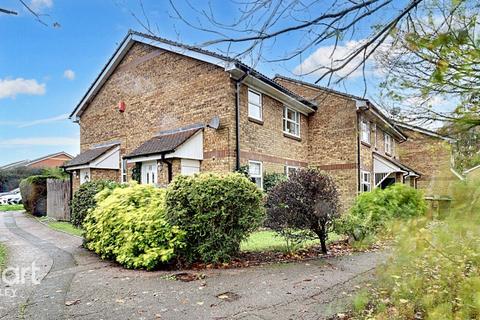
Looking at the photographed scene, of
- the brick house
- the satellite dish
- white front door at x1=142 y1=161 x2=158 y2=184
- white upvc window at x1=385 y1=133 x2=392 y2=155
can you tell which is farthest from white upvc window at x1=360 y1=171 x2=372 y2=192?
white front door at x1=142 y1=161 x2=158 y2=184

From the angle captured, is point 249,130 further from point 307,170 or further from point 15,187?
point 15,187

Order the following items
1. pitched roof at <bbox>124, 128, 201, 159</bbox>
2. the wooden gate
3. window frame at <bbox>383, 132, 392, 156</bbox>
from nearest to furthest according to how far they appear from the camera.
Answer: pitched roof at <bbox>124, 128, 201, 159</bbox>
the wooden gate
window frame at <bbox>383, 132, 392, 156</bbox>

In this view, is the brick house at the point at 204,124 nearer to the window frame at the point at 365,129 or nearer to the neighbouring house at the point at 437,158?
the window frame at the point at 365,129

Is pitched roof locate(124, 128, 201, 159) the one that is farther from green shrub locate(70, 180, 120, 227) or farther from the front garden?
the front garden

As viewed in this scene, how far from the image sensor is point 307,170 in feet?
26.3

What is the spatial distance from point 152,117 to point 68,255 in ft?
30.3

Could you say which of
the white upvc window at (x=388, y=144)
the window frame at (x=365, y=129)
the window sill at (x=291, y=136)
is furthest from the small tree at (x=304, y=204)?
the white upvc window at (x=388, y=144)

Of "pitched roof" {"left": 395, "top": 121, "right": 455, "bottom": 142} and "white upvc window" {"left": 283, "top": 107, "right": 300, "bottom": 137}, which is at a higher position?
"white upvc window" {"left": 283, "top": 107, "right": 300, "bottom": 137}

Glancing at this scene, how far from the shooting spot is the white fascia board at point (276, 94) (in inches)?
559

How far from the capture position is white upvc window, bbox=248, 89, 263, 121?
14.4 metres

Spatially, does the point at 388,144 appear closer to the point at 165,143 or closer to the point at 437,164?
the point at 165,143

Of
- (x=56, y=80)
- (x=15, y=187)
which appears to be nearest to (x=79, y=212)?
(x=56, y=80)

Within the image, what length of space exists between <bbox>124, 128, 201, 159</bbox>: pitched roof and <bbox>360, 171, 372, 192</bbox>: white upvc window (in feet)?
29.9

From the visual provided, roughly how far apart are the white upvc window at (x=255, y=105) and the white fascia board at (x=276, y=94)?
0.26 m
